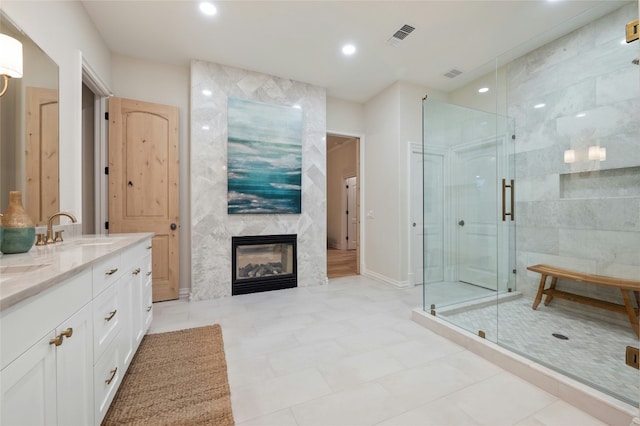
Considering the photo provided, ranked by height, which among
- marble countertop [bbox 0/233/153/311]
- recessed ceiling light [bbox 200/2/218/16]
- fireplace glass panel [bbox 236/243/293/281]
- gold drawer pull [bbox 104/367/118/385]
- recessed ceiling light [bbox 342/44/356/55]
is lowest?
gold drawer pull [bbox 104/367/118/385]

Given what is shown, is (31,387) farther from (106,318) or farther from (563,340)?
(563,340)

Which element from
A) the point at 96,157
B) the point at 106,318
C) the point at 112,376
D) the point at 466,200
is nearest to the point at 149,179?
the point at 96,157

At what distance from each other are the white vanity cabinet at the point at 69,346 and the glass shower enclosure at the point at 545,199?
8.56 ft

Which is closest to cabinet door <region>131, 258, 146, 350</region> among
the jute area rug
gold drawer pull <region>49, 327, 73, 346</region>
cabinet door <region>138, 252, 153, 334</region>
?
cabinet door <region>138, 252, 153, 334</region>

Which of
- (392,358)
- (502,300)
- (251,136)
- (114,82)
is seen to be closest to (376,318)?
(392,358)

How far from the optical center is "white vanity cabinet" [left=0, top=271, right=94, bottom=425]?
26.8 inches

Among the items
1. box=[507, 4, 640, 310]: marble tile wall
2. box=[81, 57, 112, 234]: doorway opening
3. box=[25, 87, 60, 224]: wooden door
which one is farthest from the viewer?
box=[81, 57, 112, 234]: doorway opening

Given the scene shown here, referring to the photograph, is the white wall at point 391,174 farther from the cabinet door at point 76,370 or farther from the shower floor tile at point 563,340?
the cabinet door at point 76,370

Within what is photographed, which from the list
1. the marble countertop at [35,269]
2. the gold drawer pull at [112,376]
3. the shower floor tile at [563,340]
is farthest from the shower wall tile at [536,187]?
the gold drawer pull at [112,376]

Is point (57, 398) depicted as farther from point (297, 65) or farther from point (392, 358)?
point (297, 65)

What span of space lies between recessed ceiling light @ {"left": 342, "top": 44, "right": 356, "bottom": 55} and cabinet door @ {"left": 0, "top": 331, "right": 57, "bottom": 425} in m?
3.51

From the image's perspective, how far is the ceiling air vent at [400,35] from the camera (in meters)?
2.77

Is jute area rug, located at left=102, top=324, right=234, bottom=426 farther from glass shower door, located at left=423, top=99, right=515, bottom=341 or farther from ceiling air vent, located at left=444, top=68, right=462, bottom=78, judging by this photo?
ceiling air vent, located at left=444, top=68, right=462, bottom=78

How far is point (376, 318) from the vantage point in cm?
272
